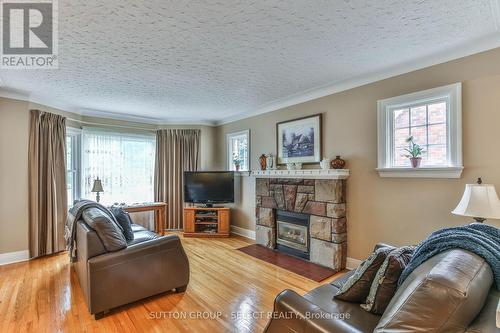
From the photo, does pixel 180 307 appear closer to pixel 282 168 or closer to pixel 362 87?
pixel 282 168

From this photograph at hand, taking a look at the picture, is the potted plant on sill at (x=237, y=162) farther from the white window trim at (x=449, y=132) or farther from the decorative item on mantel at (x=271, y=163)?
the white window trim at (x=449, y=132)

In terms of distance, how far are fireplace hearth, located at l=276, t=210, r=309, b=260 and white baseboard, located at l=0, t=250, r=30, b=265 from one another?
370 cm

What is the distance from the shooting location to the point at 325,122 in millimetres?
3621

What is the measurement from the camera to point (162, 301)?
2.57 m

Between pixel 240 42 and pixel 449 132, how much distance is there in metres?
2.17

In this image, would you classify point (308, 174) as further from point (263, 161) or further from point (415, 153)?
point (415, 153)

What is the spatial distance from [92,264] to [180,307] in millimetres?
892

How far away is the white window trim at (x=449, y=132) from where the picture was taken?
2.42 metres

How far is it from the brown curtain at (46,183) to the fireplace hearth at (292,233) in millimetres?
3430

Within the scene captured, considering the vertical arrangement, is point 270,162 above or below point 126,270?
above

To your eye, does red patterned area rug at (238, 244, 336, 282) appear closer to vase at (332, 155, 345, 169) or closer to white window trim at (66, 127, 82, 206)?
vase at (332, 155, 345, 169)

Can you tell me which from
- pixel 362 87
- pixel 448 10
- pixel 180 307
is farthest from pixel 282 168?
pixel 448 10

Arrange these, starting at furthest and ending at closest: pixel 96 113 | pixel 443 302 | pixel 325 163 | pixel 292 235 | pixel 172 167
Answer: pixel 172 167 < pixel 96 113 < pixel 292 235 < pixel 325 163 < pixel 443 302

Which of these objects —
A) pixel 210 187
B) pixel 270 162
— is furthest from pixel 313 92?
pixel 210 187
